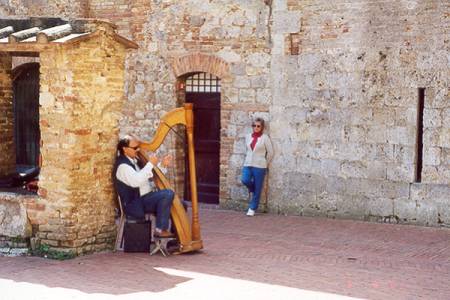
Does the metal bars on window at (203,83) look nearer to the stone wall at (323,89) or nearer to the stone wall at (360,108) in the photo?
the stone wall at (323,89)

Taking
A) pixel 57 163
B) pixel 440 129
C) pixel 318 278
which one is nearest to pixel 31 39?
pixel 57 163

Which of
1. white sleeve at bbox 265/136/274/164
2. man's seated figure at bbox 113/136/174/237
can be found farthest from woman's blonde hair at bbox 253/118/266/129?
man's seated figure at bbox 113/136/174/237

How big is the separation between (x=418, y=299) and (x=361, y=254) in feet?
7.69

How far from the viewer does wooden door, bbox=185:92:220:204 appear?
14.2 m

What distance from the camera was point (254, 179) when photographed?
12992 millimetres

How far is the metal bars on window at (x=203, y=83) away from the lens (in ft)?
46.2

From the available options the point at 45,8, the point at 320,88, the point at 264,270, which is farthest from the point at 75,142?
the point at 45,8

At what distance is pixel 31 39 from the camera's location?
8930 millimetres

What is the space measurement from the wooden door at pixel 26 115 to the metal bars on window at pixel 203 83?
3611 mm

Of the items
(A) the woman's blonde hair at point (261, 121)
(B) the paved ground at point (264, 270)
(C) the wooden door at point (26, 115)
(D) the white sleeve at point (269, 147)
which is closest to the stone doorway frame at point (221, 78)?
(A) the woman's blonde hair at point (261, 121)

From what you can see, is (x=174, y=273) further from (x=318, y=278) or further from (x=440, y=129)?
(x=440, y=129)

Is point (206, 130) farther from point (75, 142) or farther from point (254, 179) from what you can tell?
point (75, 142)

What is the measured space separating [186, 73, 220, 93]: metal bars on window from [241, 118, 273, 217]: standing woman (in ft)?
4.82

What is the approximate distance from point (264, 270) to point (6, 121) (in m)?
4.24
